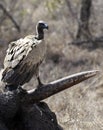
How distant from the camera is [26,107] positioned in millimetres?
5812

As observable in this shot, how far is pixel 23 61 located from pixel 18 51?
0.65 ft

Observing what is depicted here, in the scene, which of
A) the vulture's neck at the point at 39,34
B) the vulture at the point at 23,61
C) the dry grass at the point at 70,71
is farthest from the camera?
the dry grass at the point at 70,71

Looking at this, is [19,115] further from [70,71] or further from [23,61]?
[70,71]

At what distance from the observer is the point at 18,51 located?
6055 millimetres

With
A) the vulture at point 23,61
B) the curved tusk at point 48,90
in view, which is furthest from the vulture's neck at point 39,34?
the curved tusk at point 48,90

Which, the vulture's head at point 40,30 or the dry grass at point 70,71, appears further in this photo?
the dry grass at point 70,71

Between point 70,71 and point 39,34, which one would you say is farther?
point 70,71

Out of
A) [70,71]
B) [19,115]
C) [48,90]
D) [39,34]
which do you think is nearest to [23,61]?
[48,90]

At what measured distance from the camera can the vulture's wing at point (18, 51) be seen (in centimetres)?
589

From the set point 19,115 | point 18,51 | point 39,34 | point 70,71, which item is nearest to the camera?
point 19,115

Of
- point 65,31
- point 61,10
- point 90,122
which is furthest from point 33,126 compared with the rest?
point 61,10

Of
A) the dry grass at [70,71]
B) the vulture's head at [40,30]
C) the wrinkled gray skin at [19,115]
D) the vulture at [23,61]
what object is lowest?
the dry grass at [70,71]

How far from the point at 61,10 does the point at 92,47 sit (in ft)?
A: 9.11

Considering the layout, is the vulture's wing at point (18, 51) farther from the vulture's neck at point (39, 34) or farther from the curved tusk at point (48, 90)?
the curved tusk at point (48, 90)
